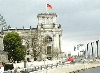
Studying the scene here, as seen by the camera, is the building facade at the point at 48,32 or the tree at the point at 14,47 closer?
the tree at the point at 14,47

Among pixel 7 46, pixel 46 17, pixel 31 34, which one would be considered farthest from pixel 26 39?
pixel 7 46

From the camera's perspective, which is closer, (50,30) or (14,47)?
(14,47)

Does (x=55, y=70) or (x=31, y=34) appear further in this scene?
(x=31, y=34)

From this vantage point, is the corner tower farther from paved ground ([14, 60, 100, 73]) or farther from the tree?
the tree

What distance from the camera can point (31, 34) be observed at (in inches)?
6181

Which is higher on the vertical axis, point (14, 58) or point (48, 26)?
point (48, 26)

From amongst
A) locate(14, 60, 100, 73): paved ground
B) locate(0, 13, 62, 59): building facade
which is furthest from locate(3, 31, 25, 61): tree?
locate(0, 13, 62, 59): building facade

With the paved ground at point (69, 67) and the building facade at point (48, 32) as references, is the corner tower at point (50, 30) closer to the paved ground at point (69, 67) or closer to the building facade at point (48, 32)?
the building facade at point (48, 32)

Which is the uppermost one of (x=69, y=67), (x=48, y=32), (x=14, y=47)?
(x=48, y=32)

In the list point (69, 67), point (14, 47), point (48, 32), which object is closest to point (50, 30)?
point (48, 32)

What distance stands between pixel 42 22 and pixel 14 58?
46645 millimetres

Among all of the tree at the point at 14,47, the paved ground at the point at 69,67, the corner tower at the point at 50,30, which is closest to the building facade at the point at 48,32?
the corner tower at the point at 50,30

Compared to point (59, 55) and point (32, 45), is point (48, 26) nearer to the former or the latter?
point (59, 55)

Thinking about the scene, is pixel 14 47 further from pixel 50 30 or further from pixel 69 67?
pixel 50 30
